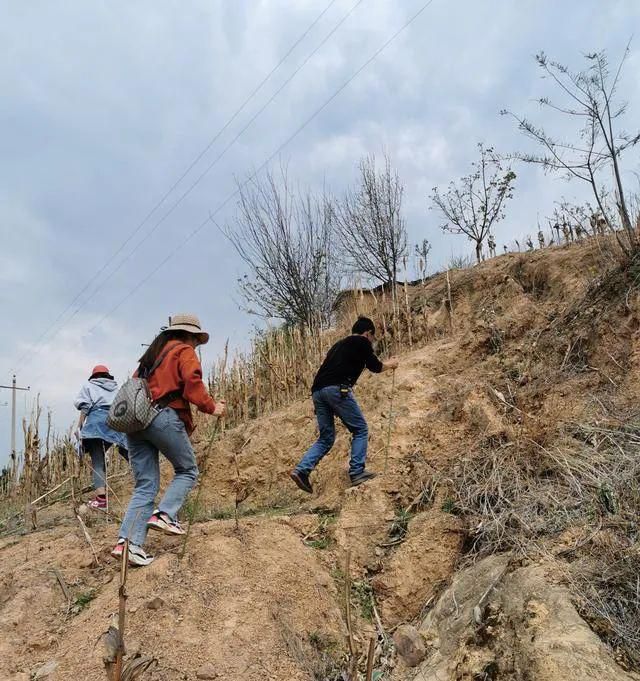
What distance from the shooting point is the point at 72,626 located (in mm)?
3590

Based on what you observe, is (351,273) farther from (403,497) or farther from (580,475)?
(580,475)

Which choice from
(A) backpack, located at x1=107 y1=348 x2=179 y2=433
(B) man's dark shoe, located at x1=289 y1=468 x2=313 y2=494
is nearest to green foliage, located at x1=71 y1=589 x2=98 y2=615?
(A) backpack, located at x1=107 y1=348 x2=179 y2=433

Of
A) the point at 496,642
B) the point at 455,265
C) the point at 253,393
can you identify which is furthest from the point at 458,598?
the point at 455,265

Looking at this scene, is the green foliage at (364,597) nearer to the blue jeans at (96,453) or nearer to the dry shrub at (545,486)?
the dry shrub at (545,486)

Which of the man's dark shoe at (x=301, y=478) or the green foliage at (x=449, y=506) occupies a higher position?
the man's dark shoe at (x=301, y=478)

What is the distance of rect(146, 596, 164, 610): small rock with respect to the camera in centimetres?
337

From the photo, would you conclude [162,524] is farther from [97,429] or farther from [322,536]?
→ [97,429]

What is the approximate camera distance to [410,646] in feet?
10.5

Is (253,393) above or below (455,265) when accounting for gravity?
below

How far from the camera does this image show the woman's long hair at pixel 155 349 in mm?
4082

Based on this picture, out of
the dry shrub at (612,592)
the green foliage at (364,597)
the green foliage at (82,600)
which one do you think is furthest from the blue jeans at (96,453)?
the dry shrub at (612,592)

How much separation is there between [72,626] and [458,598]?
7.85 ft

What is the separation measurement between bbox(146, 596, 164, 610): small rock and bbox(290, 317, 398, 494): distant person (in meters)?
2.07

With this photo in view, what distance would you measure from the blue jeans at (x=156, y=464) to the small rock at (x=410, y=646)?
5.53ft
